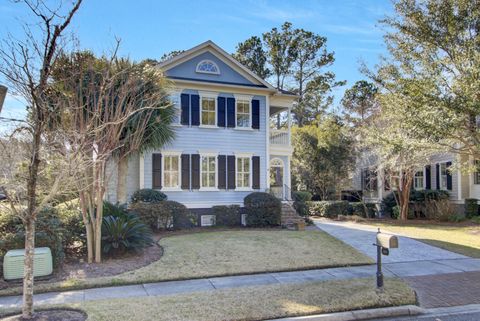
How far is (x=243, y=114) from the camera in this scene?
1973 centimetres

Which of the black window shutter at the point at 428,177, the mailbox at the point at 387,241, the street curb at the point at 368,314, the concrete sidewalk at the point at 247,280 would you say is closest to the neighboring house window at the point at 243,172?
the concrete sidewalk at the point at 247,280

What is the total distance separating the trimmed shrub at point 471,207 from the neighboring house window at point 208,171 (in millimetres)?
14258

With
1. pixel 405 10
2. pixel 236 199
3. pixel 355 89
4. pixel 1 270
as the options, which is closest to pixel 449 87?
pixel 405 10

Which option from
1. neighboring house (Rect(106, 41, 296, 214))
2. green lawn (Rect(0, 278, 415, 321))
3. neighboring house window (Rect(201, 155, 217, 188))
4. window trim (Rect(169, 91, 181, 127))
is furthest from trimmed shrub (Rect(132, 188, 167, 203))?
green lawn (Rect(0, 278, 415, 321))

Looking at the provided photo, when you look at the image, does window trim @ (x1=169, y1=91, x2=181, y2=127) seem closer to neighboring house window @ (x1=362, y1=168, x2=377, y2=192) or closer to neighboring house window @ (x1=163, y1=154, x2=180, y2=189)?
neighboring house window @ (x1=163, y1=154, x2=180, y2=189)

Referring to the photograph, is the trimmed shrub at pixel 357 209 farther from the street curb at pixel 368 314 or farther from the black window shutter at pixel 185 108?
the street curb at pixel 368 314

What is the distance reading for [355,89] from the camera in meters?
32.7

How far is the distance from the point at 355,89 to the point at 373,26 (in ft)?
52.4

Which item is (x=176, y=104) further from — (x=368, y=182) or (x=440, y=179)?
(x=368, y=182)

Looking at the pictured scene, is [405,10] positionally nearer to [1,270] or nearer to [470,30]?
[470,30]

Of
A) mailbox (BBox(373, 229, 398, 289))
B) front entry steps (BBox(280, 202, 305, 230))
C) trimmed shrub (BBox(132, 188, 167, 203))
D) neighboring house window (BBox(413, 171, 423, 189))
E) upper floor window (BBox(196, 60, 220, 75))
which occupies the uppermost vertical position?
upper floor window (BBox(196, 60, 220, 75))

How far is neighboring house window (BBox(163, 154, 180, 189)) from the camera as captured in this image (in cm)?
1820

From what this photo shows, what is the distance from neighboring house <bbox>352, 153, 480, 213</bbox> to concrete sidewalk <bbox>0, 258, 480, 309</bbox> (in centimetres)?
1021

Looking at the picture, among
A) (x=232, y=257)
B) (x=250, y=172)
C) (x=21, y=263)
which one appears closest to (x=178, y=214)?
(x=250, y=172)
